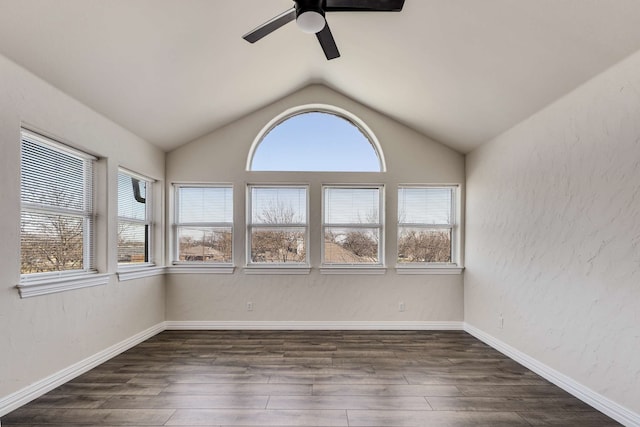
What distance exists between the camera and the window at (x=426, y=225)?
4.53 metres

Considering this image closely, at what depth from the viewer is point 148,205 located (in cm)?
426


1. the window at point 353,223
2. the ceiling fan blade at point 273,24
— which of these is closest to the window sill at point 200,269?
the window at point 353,223

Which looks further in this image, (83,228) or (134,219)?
Result: (134,219)

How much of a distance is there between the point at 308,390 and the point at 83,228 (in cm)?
259

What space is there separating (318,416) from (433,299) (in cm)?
266

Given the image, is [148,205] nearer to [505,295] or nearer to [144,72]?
[144,72]

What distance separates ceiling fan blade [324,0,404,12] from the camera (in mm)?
2033

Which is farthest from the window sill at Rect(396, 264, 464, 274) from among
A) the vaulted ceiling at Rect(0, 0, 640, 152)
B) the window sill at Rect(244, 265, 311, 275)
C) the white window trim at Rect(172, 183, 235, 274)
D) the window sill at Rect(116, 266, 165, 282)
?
the window sill at Rect(116, 266, 165, 282)

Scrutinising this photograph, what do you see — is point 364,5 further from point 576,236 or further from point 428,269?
point 428,269

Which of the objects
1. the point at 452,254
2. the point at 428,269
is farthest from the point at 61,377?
the point at 452,254

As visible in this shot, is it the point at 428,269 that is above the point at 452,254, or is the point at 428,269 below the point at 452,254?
below

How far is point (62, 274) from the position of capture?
284 centimetres

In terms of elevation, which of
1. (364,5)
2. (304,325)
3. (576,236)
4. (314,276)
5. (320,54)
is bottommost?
(304,325)

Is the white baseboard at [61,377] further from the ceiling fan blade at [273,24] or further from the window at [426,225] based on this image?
the window at [426,225]
